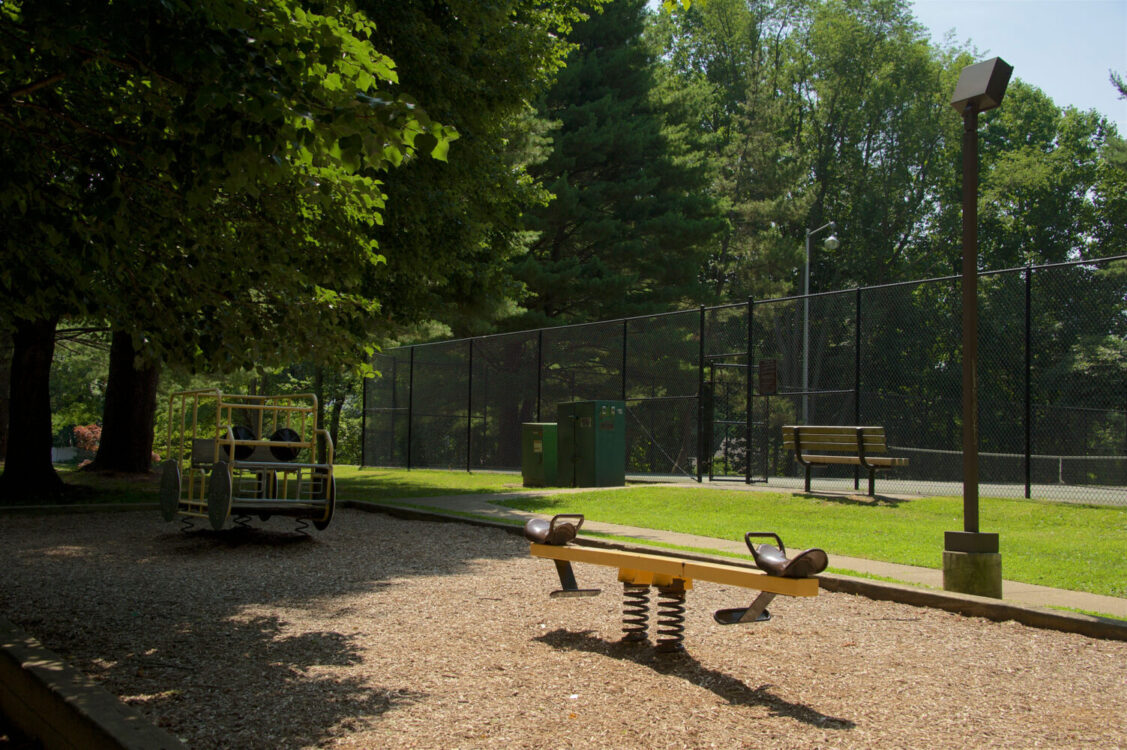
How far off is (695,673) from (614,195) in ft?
107

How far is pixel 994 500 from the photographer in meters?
13.3

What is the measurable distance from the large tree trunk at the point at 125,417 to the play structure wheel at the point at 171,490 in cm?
883

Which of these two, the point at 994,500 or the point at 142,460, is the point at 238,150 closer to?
the point at 994,500

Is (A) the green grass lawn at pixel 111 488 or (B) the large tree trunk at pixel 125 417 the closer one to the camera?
(A) the green grass lawn at pixel 111 488

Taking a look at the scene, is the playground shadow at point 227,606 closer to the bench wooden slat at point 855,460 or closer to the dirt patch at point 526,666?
the dirt patch at point 526,666

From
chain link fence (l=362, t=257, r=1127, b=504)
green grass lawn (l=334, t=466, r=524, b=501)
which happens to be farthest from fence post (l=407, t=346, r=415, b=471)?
green grass lawn (l=334, t=466, r=524, b=501)

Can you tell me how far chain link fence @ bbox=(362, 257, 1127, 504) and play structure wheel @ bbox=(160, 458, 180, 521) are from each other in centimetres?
950

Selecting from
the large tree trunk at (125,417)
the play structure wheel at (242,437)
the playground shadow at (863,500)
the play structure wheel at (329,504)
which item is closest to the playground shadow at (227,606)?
the play structure wheel at (329,504)

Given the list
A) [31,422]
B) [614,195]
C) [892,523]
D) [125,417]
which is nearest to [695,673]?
[892,523]

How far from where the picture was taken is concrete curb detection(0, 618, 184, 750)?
3.82 meters

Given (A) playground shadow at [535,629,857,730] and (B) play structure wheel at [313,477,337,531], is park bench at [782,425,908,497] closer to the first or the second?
(B) play structure wheel at [313,477,337,531]

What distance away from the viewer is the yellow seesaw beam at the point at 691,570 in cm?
478

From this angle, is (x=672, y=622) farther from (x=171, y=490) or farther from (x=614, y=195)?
(x=614, y=195)

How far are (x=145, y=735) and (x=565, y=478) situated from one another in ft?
49.8
